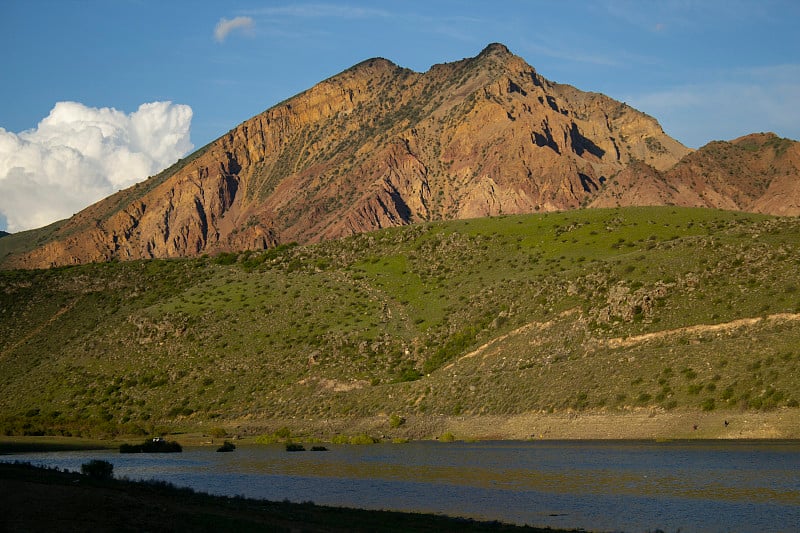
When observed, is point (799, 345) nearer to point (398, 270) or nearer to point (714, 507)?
point (714, 507)

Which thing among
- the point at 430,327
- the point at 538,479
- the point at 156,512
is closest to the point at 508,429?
the point at 538,479

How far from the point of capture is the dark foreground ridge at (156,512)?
2422cm

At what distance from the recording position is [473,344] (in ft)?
299

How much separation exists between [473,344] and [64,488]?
65.7 m

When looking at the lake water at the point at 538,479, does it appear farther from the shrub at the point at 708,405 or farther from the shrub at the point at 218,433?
the shrub at the point at 218,433

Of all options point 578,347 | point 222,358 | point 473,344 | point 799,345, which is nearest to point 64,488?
point 799,345

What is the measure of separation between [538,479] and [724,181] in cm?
15381

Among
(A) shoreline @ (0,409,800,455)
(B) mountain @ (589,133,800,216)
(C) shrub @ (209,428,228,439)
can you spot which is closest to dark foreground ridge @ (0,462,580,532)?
(A) shoreline @ (0,409,800,455)

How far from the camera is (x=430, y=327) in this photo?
99.6 metres

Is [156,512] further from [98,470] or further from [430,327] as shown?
[430,327]

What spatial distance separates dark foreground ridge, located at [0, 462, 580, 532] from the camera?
79.5ft

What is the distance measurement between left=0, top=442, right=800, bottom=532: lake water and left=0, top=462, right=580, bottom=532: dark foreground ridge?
5.00 metres

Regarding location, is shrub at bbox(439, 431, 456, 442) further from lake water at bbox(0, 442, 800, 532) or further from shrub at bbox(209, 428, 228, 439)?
shrub at bbox(209, 428, 228, 439)

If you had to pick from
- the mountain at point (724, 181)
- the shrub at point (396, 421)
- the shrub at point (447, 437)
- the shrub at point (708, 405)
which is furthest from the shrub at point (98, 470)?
the mountain at point (724, 181)
